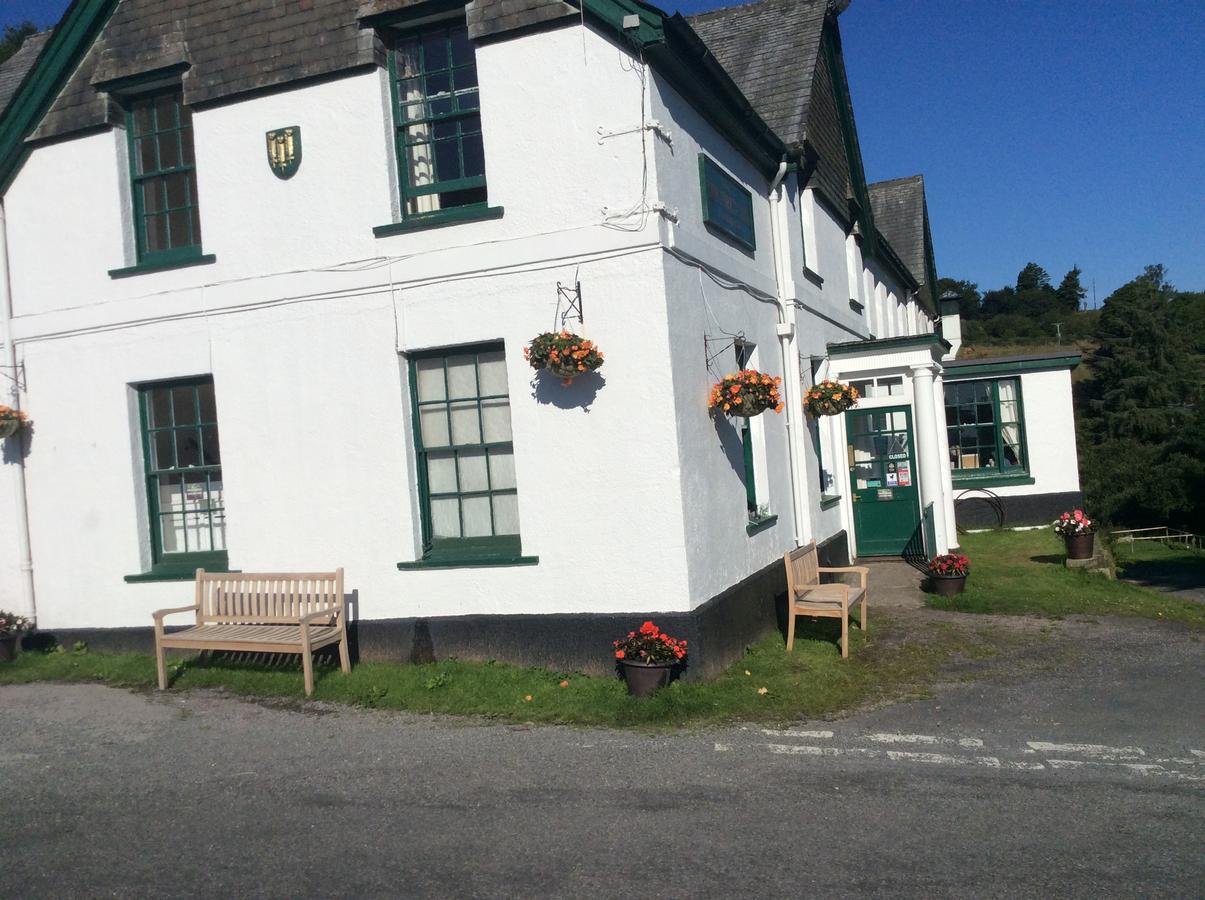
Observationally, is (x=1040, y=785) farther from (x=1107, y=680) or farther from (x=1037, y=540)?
(x=1037, y=540)

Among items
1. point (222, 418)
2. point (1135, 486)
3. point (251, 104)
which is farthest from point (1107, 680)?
point (1135, 486)

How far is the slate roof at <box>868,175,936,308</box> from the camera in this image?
2645 centimetres

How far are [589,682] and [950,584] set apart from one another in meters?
5.78

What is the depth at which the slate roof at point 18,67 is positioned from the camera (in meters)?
13.3

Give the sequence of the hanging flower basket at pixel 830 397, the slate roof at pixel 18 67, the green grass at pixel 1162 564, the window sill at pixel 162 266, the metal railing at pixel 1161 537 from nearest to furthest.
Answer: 1. the window sill at pixel 162 266
2. the hanging flower basket at pixel 830 397
3. the slate roof at pixel 18 67
4. the green grass at pixel 1162 564
5. the metal railing at pixel 1161 537

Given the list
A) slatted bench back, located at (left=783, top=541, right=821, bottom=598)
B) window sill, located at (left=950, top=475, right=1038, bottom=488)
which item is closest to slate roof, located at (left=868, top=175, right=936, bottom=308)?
window sill, located at (left=950, top=475, right=1038, bottom=488)

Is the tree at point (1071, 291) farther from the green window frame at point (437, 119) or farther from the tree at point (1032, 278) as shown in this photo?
the green window frame at point (437, 119)


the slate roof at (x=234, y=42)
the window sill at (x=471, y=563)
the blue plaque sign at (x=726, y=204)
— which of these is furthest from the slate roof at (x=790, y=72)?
the window sill at (x=471, y=563)

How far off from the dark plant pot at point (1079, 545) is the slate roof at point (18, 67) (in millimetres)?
14941

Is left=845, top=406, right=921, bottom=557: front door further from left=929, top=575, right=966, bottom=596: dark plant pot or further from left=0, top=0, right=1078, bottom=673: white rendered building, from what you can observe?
left=0, top=0, right=1078, bottom=673: white rendered building

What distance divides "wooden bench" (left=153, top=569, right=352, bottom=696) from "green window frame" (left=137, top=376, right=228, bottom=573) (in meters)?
0.78

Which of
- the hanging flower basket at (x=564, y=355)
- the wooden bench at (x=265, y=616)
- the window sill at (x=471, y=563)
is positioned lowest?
the wooden bench at (x=265, y=616)

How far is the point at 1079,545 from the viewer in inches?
560

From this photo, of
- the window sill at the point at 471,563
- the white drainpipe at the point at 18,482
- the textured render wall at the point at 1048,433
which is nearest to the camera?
the window sill at the point at 471,563
